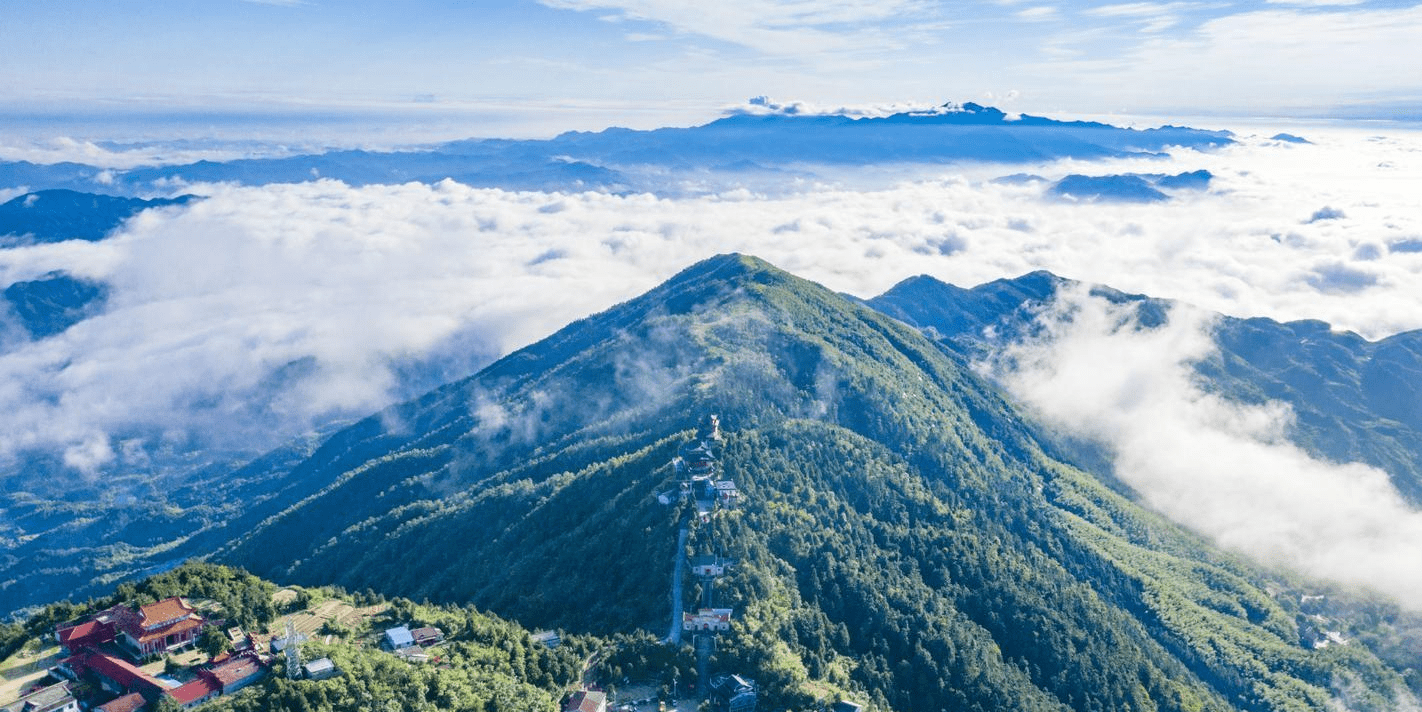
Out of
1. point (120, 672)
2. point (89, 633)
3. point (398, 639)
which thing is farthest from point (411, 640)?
point (89, 633)

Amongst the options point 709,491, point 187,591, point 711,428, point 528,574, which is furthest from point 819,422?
point 187,591

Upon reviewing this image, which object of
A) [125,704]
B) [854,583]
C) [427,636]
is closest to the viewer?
[125,704]

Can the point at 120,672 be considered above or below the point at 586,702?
above

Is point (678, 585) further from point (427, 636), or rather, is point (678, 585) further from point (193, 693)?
point (193, 693)

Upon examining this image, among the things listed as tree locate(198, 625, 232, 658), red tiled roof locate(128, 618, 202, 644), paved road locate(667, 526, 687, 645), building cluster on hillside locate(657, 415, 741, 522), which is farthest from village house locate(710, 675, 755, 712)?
red tiled roof locate(128, 618, 202, 644)

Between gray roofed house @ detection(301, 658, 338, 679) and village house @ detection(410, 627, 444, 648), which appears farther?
village house @ detection(410, 627, 444, 648)

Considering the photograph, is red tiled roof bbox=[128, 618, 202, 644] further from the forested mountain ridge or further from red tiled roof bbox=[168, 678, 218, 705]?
the forested mountain ridge

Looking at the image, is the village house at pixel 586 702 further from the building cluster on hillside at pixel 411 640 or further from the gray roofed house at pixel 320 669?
the gray roofed house at pixel 320 669

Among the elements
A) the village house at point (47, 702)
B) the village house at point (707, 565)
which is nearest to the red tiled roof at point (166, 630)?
the village house at point (47, 702)
